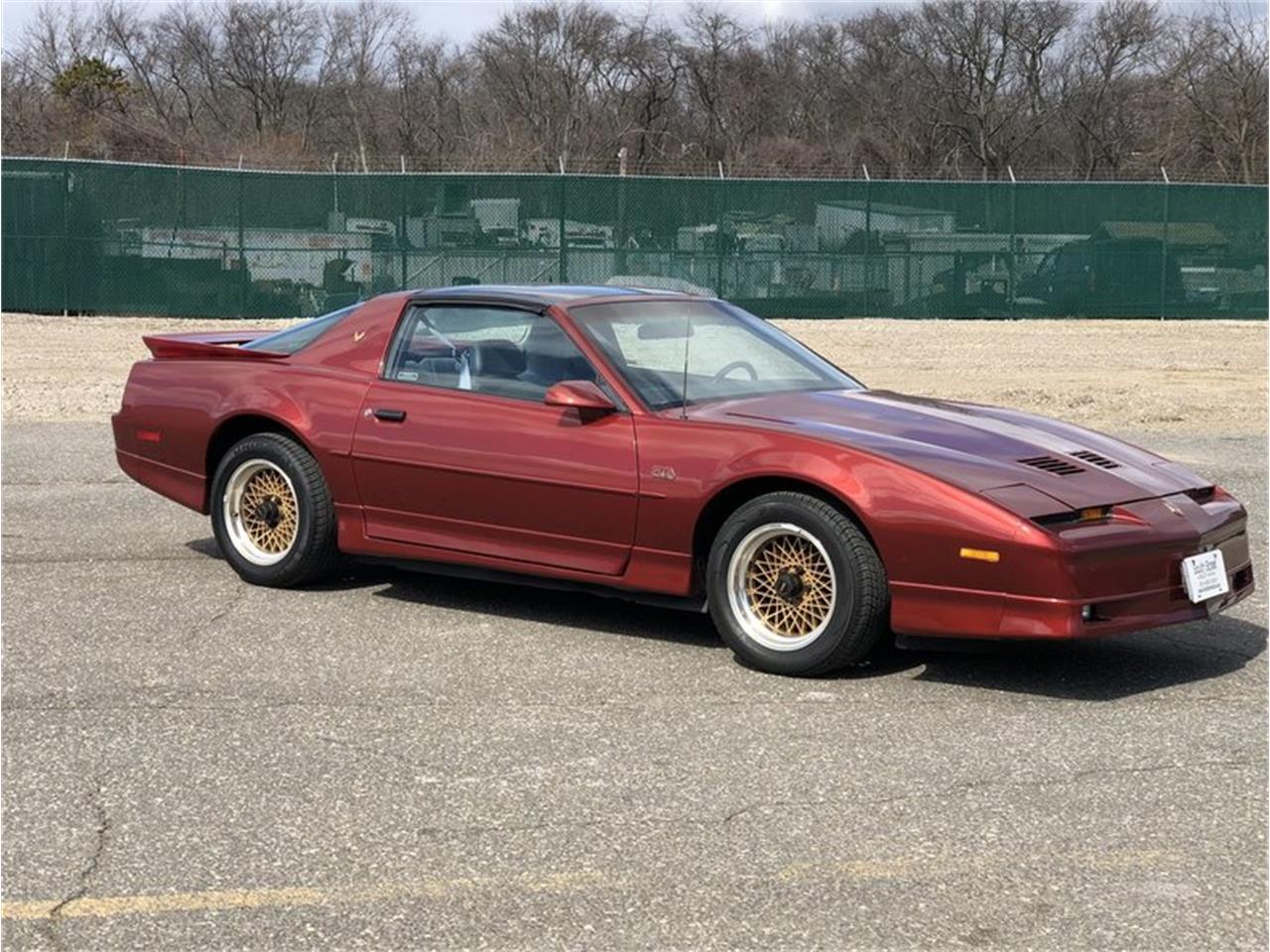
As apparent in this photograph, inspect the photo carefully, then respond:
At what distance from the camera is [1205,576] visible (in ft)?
20.7

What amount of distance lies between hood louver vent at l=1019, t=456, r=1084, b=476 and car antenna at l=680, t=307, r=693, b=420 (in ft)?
4.15

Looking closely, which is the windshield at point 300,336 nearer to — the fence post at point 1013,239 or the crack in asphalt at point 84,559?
the crack in asphalt at point 84,559

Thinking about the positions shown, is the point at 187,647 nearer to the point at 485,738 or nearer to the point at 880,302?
the point at 485,738

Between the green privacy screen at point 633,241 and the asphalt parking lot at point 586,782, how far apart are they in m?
19.4

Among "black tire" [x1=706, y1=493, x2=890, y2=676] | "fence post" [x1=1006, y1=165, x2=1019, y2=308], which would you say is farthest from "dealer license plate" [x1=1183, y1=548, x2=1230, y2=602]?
"fence post" [x1=1006, y1=165, x2=1019, y2=308]

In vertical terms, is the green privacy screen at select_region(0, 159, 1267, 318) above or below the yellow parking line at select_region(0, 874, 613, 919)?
above

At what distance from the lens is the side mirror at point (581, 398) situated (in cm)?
681

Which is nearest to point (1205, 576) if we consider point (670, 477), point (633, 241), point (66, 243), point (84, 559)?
point (670, 477)

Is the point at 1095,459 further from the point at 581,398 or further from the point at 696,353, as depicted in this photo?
the point at 581,398

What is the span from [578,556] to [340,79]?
2922 inches

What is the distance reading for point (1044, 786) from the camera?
5168 millimetres

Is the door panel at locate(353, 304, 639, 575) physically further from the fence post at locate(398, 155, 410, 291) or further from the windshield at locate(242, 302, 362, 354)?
the fence post at locate(398, 155, 410, 291)

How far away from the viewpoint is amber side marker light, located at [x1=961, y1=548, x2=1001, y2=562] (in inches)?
235

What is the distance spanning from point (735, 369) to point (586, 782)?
2630 millimetres
